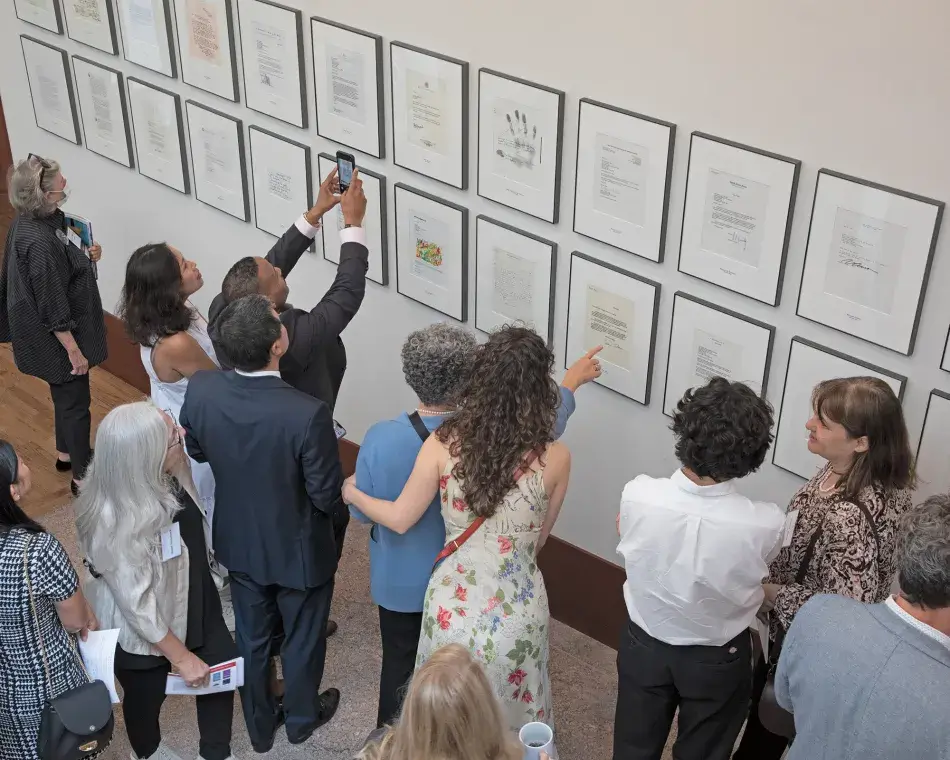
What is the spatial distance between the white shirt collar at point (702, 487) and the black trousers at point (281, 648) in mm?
1555

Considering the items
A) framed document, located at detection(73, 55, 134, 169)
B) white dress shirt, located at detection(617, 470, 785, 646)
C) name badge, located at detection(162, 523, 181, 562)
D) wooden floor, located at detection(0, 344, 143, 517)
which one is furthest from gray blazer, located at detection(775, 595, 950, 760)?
framed document, located at detection(73, 55, 134, 169)

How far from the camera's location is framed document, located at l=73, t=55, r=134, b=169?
218 inches

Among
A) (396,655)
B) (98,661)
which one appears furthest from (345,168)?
(98,661)

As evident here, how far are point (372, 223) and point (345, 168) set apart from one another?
1.04ft

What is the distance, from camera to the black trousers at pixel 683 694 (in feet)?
9.74

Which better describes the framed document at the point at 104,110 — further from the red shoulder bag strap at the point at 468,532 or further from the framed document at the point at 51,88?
the red shoulder bag strap at the point at 468,532

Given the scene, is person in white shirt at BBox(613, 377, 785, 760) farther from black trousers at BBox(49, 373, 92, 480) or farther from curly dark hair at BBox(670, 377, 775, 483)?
black trousers at BBox(49, 373, 92, 480)

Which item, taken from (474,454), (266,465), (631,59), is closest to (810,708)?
(474,454)

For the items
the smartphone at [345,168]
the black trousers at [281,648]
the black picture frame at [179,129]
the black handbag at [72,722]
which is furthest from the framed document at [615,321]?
the black picture frame at [179,129]

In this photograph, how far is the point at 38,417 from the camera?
6086 millimetres

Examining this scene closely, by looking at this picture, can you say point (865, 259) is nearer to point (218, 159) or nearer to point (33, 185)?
point (218, 159)

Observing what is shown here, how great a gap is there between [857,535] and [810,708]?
25.2 inches

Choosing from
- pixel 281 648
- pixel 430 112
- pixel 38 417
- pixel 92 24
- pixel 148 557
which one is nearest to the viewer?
pixel 148 557

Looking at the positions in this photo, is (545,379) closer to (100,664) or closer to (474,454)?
(474,454)
